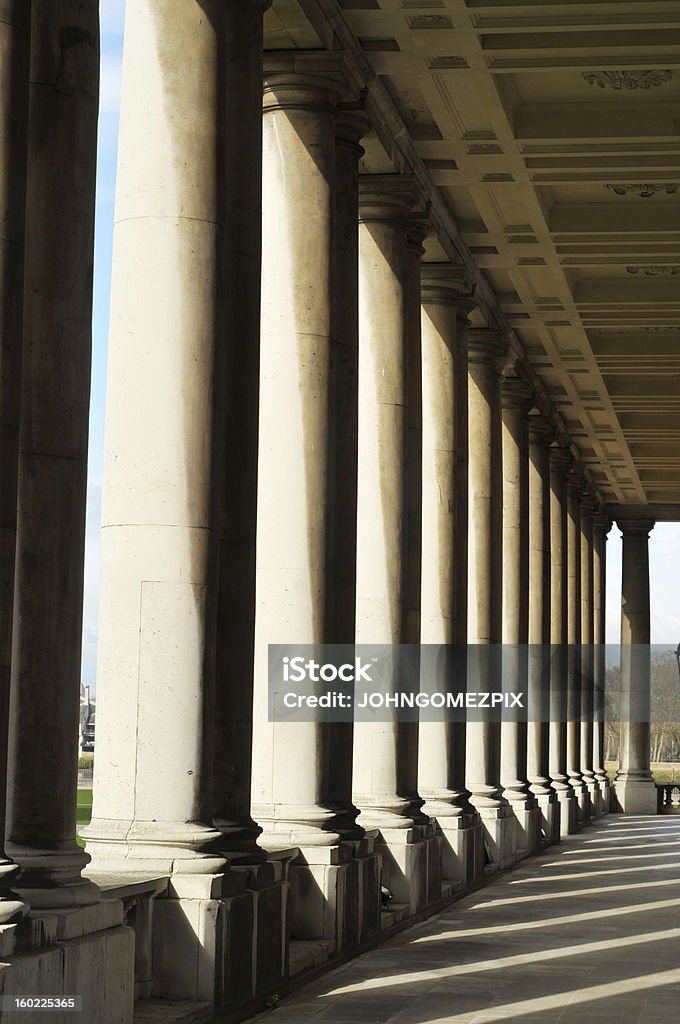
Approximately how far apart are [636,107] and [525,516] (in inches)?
1994

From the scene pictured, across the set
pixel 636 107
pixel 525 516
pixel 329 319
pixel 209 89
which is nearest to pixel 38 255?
pixel 209 89

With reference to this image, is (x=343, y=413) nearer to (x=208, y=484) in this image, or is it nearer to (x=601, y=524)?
(x=208, y=484)

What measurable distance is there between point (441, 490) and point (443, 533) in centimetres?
241

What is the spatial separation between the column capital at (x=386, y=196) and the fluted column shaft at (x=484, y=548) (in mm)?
31469

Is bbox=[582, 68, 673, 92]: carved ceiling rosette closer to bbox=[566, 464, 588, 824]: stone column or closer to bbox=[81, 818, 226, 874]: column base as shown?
bbox=[81, 818, 226, 874]: column base

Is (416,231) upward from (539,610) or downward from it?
upward

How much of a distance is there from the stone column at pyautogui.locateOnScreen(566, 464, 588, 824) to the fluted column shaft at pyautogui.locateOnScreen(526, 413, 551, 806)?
799 inches

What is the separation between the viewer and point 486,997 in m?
48.6

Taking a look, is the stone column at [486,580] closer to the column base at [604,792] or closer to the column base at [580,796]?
the column base at [580,796]

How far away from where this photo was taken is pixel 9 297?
31062 mm

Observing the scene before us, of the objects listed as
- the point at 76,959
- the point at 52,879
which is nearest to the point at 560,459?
the point at 52,879

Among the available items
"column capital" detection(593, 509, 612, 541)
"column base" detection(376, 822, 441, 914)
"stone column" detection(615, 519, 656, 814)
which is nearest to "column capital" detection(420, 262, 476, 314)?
"column base" detection(376, 822, 441, 914)

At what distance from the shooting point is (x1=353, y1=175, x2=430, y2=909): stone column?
71062mm

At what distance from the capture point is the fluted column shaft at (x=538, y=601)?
131625 mm
